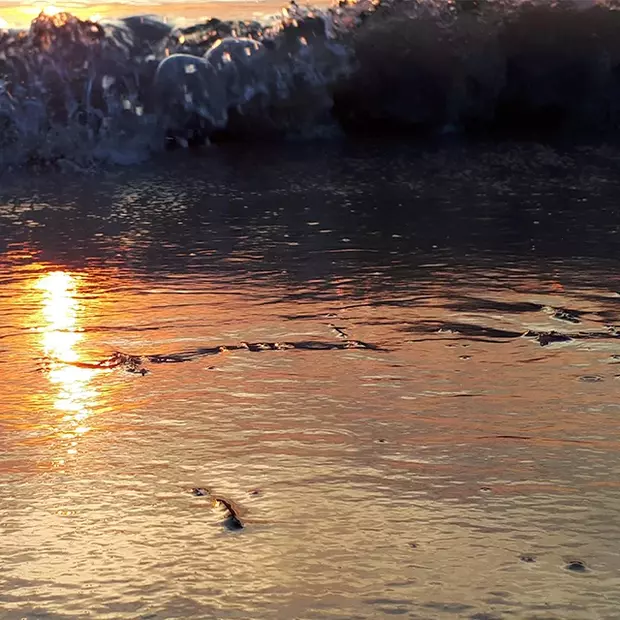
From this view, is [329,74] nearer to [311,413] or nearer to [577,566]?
[311,413]

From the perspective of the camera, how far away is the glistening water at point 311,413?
6.43ft

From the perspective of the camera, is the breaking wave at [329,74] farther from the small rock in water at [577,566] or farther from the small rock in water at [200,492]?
the small rock in water at [577,566]

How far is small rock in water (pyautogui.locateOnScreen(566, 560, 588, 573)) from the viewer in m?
1.97

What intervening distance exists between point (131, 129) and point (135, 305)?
427 centimetres

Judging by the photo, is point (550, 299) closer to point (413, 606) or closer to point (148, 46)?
point (413, 606)

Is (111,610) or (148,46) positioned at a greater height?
(148,46)

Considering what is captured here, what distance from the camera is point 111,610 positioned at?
1856mm

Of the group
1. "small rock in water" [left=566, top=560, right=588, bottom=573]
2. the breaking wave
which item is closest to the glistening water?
"small rock in water" [left=566, top=560, right=588, bottom=573]

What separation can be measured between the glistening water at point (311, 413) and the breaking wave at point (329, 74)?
3028mm

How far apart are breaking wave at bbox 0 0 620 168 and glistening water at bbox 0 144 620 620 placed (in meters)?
3.03

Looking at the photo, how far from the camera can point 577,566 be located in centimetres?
198

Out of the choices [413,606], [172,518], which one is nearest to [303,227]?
[172,518]

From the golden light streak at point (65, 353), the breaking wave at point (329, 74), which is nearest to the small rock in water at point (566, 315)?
the golden light streak at point (65, 353)

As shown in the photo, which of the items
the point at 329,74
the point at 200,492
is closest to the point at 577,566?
the point at 200,492
